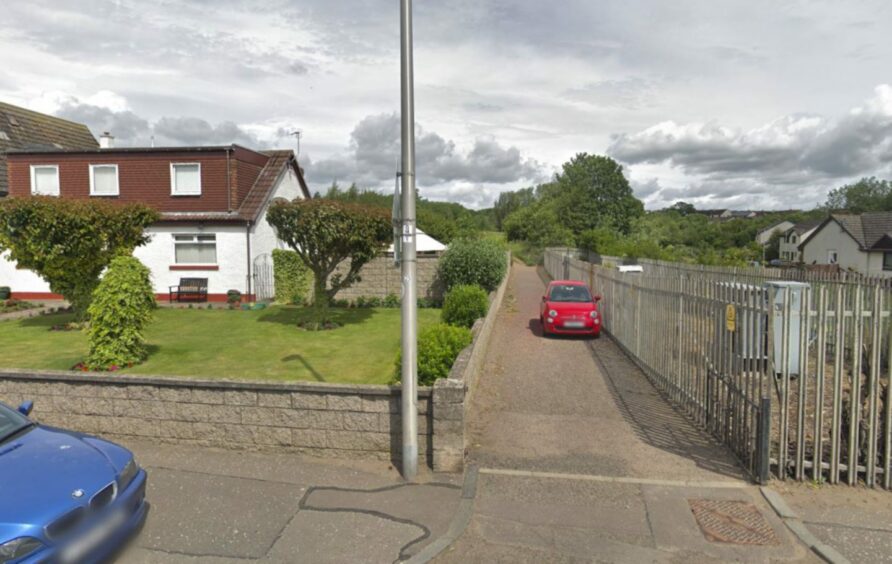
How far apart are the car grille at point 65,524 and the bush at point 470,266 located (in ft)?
50.6

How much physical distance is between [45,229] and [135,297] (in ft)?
13.6

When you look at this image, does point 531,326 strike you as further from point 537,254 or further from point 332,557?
point 537,254

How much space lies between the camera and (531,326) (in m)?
16.9

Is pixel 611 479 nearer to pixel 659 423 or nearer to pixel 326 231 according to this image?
pixel 659 423

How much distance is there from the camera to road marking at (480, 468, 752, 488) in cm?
592

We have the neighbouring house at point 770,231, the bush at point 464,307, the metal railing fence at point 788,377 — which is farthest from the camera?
the neighbouring house at point 770,231

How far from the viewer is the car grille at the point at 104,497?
4.32 metres

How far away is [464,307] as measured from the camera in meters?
13.1

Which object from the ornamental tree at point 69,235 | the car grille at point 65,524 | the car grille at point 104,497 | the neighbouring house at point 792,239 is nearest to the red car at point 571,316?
the ornamental tree at point 69,235

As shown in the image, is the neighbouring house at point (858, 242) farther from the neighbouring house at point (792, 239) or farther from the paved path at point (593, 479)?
the paved path at point (593, 479)

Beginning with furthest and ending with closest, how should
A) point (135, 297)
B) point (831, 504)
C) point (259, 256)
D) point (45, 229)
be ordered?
point (259, 256)
point (45, 229)
point (135, 297)
point (831, 504)

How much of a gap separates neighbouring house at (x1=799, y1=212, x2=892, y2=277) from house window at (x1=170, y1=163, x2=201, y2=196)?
4393cm

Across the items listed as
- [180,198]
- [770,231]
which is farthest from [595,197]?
[180,198]

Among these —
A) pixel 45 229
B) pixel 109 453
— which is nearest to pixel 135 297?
pixel 45 229
